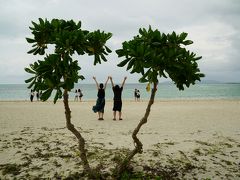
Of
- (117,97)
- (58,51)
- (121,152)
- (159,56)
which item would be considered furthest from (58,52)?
(117,97)

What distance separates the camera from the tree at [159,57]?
4066 millimetres

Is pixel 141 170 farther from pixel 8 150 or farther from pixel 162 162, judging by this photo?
pixel 8 150

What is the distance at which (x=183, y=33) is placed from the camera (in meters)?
4.24

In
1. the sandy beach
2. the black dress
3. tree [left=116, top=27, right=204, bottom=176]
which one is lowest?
the sandy beach

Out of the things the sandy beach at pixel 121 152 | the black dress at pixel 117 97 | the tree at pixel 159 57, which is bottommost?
the sandy beach at pixel 121 152

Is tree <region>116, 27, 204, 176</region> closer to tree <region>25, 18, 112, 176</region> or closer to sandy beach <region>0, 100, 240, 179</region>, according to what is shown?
tree <region>25, 18, 112, 176</region>

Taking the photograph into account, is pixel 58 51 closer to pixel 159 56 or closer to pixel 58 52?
pixel 58 52

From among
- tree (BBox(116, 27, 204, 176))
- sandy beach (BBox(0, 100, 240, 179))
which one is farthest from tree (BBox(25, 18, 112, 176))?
sandy beach (BBox(0, 100, 240, 179))

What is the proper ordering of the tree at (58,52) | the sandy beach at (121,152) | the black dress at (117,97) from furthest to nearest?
the black dress at (117,97) < the sandy beach at (121,152) < the tree at (58,52)

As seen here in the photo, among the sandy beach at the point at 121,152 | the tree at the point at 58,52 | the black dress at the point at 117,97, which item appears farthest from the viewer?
the black dress at the point at 117,97

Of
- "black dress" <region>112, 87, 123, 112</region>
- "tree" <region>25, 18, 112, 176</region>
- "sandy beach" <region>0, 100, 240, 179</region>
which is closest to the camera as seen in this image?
"tree" <region>25, 18, 112, 176</region>

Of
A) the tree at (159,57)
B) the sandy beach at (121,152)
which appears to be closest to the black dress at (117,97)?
the sandy beach at (121,152)

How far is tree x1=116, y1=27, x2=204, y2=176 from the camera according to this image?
4066mm

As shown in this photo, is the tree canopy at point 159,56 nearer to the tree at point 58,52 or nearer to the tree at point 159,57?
the tree at point 159,57
